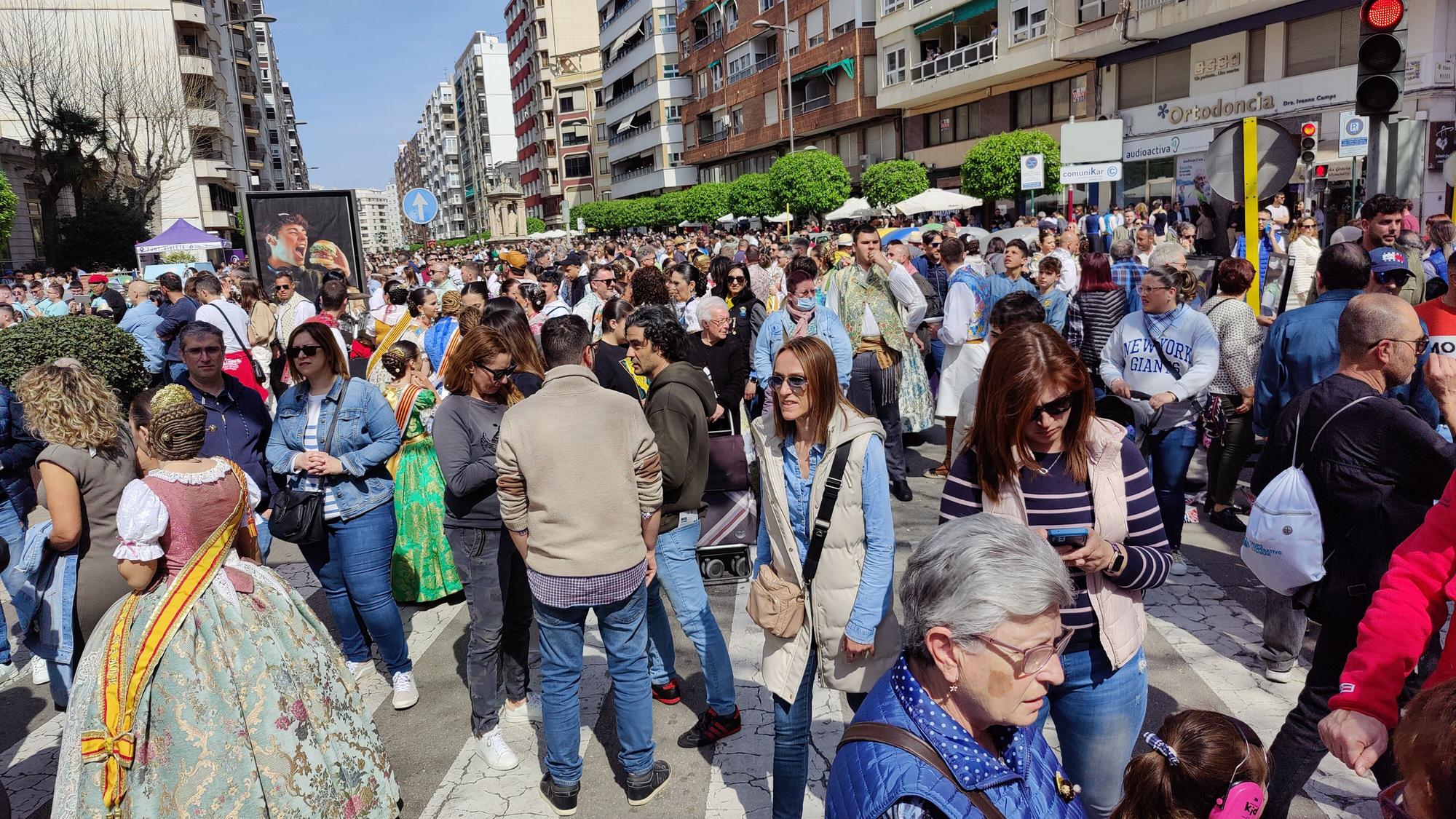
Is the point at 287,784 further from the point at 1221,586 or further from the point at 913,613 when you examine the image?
the point at 1221,586

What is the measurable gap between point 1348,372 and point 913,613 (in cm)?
246

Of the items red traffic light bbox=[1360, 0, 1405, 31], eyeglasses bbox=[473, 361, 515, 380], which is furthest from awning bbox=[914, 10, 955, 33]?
eyeglasses bbox=[473, 361, 515, 380]

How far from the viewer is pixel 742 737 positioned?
162 inches

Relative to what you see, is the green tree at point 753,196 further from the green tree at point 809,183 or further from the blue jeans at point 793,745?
the blue jeans at point 793,745

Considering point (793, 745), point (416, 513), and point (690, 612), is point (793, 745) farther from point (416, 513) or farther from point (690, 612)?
point (416, 513)

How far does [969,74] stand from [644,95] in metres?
37.2

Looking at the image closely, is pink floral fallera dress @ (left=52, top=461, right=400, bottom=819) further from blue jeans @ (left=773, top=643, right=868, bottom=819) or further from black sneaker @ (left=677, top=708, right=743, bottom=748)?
blue jeans @ (left=773, top=643, right=868, bottom=819)

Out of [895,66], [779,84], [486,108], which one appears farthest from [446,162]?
[895,66]

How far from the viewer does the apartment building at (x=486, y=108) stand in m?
121

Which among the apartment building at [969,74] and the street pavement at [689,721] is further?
the apartment building at [969,74]

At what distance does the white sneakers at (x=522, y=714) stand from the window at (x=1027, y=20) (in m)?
31.3

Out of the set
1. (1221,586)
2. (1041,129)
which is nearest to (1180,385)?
(1221,586)

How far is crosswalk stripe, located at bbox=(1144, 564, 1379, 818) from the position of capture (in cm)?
346

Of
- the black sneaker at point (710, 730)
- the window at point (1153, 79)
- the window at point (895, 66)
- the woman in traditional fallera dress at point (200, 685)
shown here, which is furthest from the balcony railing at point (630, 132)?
the woman in traditional fallera dress at point (200, 685)
